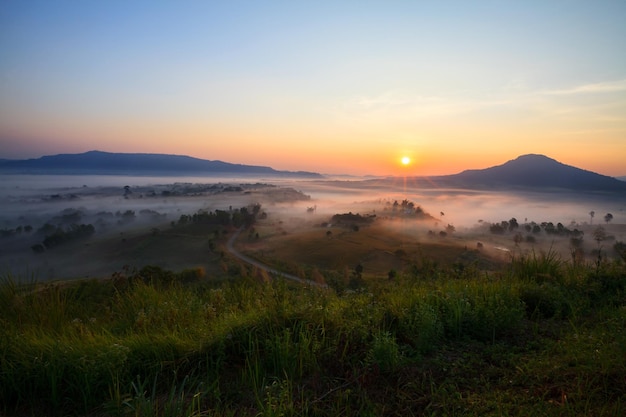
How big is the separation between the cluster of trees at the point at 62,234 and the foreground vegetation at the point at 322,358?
338ft

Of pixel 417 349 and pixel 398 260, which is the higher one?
pixel 417 349

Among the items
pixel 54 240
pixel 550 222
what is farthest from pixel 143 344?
pixel 54 240

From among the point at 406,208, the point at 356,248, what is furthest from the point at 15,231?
the point at 406,208

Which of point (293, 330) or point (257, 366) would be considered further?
point (293, 330)

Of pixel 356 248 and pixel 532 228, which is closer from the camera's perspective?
pixel 356 248

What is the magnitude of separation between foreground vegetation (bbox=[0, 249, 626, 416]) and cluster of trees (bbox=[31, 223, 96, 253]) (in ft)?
338

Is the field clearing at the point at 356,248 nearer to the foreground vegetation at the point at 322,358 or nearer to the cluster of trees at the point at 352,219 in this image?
the cluster of trees at the point at 352,219

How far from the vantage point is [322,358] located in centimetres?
348

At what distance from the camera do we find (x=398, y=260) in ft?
186

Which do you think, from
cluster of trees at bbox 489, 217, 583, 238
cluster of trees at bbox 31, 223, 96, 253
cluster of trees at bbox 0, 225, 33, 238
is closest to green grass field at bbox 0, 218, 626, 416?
cluster of trees at bbox 489, 217, 583, 238

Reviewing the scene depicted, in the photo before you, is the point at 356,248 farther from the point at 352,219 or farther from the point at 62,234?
the point at 62,234

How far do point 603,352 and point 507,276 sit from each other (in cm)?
340

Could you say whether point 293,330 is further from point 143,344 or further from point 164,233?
point 164,233

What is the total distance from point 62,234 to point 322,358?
11401 centimetres
